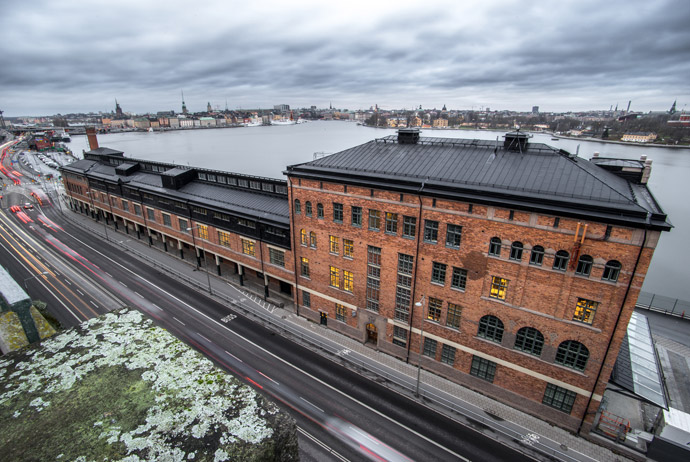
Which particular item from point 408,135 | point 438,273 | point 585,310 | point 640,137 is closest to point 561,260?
point 585,310

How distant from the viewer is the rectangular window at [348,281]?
112 ft

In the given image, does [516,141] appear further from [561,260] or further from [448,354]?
[448,354]

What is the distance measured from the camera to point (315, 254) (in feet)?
118

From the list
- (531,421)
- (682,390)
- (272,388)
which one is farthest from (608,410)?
(272,388)

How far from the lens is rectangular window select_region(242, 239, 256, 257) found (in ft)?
144

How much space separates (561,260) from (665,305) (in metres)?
31.6

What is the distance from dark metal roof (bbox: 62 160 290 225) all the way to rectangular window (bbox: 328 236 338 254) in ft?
24.8

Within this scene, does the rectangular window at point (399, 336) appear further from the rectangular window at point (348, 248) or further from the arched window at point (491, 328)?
the rectangular window at point (348, 248)

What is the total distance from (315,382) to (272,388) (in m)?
3.81

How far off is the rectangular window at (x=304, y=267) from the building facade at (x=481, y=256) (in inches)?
5.4

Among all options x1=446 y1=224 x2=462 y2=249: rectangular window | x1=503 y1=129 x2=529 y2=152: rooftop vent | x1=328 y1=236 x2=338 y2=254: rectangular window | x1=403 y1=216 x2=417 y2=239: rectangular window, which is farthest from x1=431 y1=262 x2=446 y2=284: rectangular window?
x1=503 y1=129 x2=529 y2=152: rooftop vent

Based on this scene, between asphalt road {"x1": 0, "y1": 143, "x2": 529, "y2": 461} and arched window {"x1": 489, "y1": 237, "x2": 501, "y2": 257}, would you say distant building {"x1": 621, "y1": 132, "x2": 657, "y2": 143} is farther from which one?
asphalt road {"x1": 0, "y1": 143, "x2": 529, "y2": 461}

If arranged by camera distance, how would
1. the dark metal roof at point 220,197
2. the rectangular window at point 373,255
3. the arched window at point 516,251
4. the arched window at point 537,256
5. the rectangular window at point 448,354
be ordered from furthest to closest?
the dark metal roof at point 220,197 < the rectangular window at point 373,255 < the rectangular window at point 448,354 < the arched window at point 516,251 < the arched window at point 537,256

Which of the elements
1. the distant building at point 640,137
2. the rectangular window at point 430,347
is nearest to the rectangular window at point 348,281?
the rectangular window at point 430,347
